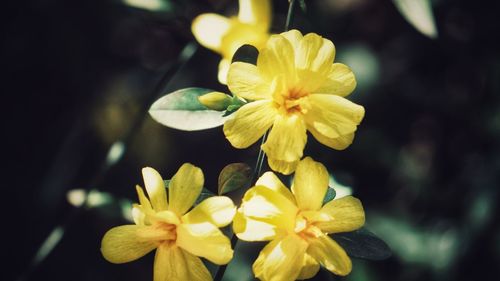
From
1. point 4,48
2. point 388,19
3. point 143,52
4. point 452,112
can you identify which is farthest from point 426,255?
point 4,48

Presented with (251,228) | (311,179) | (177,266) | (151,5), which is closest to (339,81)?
(311,179)

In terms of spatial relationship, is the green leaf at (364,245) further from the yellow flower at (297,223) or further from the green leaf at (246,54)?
the green leaf at (246,54)

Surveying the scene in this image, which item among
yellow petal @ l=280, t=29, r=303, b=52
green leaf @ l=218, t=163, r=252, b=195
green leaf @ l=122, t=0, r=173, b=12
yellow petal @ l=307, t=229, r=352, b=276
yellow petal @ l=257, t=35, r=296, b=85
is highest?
yellow petal @ l=280, t=29, r=303, b=52

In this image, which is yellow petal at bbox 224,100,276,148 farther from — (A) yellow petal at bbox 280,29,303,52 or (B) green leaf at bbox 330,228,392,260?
(B) green leaf at bbox 330,228,392,260

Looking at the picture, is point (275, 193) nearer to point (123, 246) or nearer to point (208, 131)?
point (123, 246)

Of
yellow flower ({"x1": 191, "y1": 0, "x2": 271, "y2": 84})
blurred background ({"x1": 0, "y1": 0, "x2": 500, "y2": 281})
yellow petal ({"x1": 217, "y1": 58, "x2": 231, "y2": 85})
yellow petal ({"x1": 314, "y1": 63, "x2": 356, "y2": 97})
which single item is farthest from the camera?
blurred background ({"x1": 0, "y1": 0, "x2": 500, "y2": 281})

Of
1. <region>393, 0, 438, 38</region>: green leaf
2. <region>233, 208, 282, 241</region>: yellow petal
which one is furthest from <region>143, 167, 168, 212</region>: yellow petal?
<region>393, 0, 438, 38</region>: green leaf

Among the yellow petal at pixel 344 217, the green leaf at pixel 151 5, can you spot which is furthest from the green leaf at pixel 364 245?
the green leaf at pixel 151 5

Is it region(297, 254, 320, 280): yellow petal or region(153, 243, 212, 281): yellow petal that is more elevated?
region(297, 254, 320, 280): yellow petal
